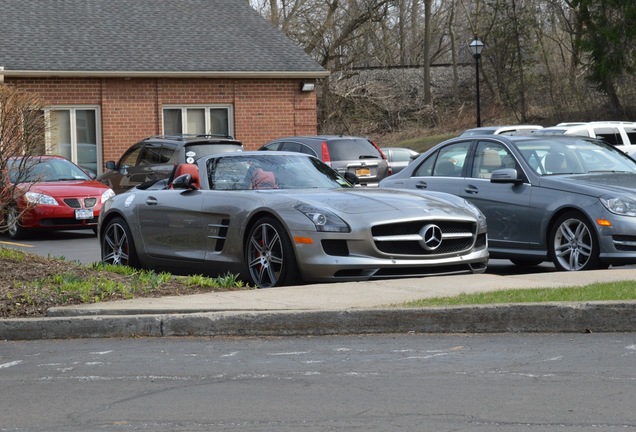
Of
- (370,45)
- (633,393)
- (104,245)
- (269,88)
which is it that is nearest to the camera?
(633,393)

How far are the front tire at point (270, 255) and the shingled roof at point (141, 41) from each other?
62.6ft

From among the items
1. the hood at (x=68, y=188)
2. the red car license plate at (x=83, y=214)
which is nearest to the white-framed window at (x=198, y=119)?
the hood at (x=68, y=188)

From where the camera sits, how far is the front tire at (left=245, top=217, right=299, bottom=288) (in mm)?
9922

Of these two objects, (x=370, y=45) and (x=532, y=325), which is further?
(x=370, y=45)

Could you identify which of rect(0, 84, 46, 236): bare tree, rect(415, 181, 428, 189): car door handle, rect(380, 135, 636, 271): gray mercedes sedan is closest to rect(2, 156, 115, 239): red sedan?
rect(0, 84, 46, 236): bare tree

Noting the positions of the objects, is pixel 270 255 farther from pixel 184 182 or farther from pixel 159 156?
pixel 159 156

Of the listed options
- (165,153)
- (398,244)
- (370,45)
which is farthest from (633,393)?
(370,45)

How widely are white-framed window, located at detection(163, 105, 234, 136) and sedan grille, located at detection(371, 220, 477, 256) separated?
20437 mm

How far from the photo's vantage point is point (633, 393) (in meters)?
6.04

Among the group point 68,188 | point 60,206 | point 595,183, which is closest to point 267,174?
point 595,183

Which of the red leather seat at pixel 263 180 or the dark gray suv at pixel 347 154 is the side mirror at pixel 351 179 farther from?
the dark gray suv at pixel 347 154

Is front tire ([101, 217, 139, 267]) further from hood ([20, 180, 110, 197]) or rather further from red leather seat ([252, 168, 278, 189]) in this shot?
hood ([20, 180, 110, 197])

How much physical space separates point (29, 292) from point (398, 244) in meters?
3.25

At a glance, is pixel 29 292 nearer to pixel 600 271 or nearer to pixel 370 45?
pixel 600 271
